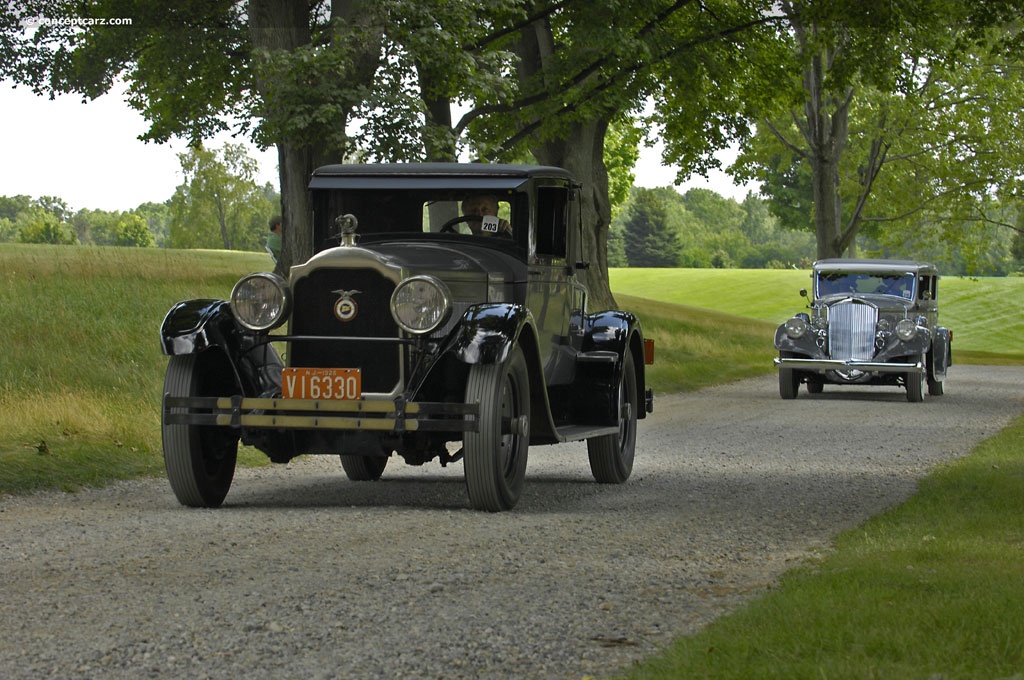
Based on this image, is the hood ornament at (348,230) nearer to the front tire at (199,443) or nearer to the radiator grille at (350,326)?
the radiator grille at (350,326)

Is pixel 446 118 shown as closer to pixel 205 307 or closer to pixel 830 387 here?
pixel 830 387

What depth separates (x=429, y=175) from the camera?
9680mm

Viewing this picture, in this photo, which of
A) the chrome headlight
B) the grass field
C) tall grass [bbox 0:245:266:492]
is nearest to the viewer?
the grass field

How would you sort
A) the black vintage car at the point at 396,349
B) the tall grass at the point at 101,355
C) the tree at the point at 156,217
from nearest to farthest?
the black vintage car at the point at 396,349 → the tall grass at the point at 101,355 → the tree at the point at 156,217

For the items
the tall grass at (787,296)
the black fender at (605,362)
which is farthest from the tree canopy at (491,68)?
the tall grass at (787,296)

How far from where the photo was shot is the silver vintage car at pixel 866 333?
814 inches

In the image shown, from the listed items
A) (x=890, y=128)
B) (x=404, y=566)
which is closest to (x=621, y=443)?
(x=404, y=566)

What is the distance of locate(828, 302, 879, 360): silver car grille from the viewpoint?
21.0 m

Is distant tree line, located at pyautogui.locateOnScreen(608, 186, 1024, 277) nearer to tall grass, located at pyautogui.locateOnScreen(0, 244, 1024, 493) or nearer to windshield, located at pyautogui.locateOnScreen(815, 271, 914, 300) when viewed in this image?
tall grass, located at pyautogui.locateOnScreen(0, 244, 1024, 493)

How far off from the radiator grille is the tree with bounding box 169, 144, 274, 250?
86300 mm

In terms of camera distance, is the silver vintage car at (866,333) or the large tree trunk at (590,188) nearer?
the silver vintage car at (866,333)

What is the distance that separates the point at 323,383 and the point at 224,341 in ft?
2.56

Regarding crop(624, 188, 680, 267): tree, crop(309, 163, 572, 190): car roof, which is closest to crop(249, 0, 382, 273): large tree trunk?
crop(309, 163, 572, 190): car roof

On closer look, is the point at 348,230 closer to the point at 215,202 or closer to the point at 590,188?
the point at 590,188
